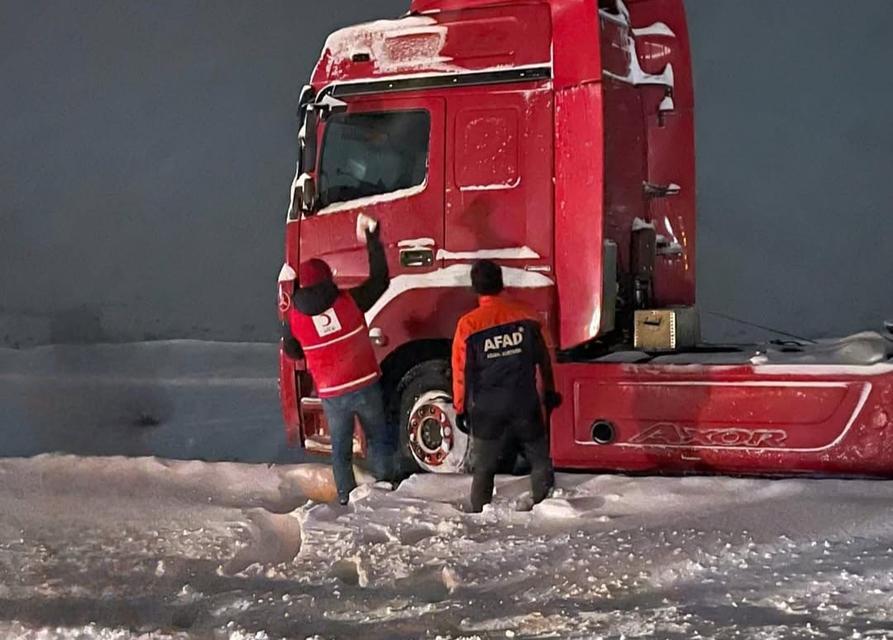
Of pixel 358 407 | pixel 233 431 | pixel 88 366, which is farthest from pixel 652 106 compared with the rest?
pixel 88 366

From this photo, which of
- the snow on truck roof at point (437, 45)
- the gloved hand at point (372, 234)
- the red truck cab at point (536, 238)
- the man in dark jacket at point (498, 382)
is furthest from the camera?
the gloved hand at point (372, 234)

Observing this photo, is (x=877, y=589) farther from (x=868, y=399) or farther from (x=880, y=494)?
(x=868, y=399)

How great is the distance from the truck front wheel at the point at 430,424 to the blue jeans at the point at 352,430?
0.35 meters

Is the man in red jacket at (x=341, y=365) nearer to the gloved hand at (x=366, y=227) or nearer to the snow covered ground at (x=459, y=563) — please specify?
the snow covered ground at (x=459, y=563)

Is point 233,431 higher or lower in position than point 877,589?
lower

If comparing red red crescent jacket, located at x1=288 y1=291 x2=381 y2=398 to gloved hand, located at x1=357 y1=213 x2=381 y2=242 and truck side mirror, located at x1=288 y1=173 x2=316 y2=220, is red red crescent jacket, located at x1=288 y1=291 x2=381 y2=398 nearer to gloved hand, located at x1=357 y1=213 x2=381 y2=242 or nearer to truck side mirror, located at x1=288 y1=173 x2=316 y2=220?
gloved hand, located at x1=357 y1=213 x2=381 y2=242

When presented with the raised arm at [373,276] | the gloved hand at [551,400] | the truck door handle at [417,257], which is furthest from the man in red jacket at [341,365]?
the gloved hand at [551,400]

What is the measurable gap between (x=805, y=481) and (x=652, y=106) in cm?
321

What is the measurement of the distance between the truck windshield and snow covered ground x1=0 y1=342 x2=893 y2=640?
6.83 ft

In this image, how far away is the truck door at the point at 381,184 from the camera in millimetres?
6379

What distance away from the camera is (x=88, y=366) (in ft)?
56.7

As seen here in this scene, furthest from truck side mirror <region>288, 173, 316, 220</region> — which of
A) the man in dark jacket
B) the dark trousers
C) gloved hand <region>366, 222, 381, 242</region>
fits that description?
the dark trousers

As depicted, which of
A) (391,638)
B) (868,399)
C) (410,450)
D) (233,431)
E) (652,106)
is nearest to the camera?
(391,638)

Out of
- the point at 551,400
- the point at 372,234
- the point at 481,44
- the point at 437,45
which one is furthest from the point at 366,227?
the point at 551,400
